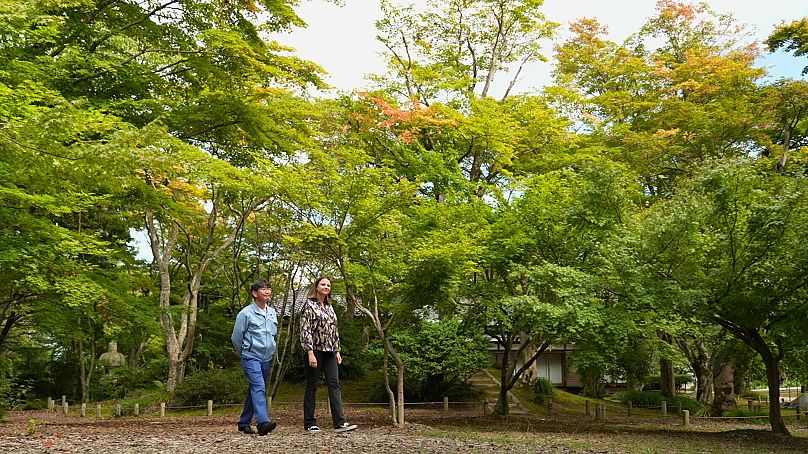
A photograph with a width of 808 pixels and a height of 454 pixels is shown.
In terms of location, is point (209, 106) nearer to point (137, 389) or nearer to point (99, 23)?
point (99, 23)

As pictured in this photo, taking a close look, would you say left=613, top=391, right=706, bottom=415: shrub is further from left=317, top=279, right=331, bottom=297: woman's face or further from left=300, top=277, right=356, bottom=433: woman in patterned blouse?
left=317, top=279, right=331, bottom=297: woman's face

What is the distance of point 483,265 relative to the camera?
13227 mm

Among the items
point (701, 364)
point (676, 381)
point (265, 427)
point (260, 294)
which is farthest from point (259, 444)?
point (676, 381)

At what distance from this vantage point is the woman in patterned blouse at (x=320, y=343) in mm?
6652

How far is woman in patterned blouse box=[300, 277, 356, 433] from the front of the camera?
665 centimetres

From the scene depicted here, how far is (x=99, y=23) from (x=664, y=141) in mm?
14887

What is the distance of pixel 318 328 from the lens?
6.70 meters

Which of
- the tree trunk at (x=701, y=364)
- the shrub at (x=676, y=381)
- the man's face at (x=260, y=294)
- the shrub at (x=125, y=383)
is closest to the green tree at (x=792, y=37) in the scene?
the tree trunk at (x=701, y=364)

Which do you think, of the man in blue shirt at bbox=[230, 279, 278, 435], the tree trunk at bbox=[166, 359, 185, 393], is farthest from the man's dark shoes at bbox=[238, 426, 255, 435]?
the tree trunk at bbox=[166, 359, 185, 393]

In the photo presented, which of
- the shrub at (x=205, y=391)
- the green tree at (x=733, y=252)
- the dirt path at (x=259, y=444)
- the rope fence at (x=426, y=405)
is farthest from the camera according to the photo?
the shrub at (x=205, y=391)

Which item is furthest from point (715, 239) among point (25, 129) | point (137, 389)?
point (137, 389)

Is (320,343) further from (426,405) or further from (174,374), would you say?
(174,374)

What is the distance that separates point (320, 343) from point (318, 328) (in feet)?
0.56

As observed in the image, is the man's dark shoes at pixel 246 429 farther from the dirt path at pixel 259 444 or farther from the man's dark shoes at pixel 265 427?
the man's dark shoes at pixel 265 427
